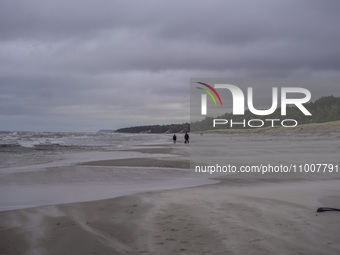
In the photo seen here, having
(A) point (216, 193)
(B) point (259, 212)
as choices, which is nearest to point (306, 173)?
(A) point (216, 193)

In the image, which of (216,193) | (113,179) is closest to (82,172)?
(113,179)

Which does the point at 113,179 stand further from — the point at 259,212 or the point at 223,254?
the point at 223,254

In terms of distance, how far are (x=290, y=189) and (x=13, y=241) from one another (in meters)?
7.22

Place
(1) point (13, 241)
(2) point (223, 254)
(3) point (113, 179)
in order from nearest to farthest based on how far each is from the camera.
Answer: (2) point (223, 254) → (1) point (13, 241) → (3) point (113, 179)

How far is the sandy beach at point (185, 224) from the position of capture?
5059mm

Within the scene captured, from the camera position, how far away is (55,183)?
37.5 feet

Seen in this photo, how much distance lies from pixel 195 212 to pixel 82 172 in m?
8.38

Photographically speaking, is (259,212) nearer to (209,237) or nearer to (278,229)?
(278,229)

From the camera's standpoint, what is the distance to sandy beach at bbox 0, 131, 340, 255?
5059 millimetres

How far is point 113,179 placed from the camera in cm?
1252

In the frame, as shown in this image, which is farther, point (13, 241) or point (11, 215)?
point (11, 215)

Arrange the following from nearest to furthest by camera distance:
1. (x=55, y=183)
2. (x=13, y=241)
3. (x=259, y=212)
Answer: (x=13, y=241), (x=259, y=212), (x=55, y=183)

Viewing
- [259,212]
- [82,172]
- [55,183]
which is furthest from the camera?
[82,172]

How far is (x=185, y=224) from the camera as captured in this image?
20.2ft
